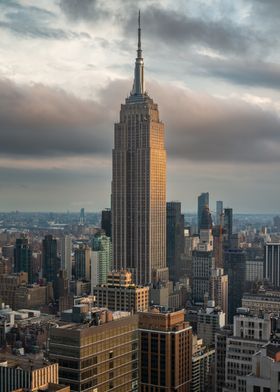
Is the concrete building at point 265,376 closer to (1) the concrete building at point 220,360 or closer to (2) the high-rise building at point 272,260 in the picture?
(1) the concrete building at point 220,360

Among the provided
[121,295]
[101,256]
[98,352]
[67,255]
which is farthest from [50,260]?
[98,352]

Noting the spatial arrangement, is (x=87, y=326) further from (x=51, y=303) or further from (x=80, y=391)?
(x=51, y=303)

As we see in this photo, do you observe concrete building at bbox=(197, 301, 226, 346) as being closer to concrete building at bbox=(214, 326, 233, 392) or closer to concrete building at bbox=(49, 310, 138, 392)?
concrete building at bbox=(214, 326, 233, 392)

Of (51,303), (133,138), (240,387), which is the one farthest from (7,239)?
(240,387)

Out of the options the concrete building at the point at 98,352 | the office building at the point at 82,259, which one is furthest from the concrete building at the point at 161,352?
the office building at the point at 82,259

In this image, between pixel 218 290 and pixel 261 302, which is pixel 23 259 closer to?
pixel 218 290

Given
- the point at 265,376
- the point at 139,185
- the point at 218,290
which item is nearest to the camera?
the point at 265,376

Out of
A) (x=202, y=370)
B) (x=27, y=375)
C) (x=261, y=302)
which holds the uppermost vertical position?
(x=27, y=375)

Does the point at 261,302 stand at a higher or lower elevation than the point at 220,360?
higher
